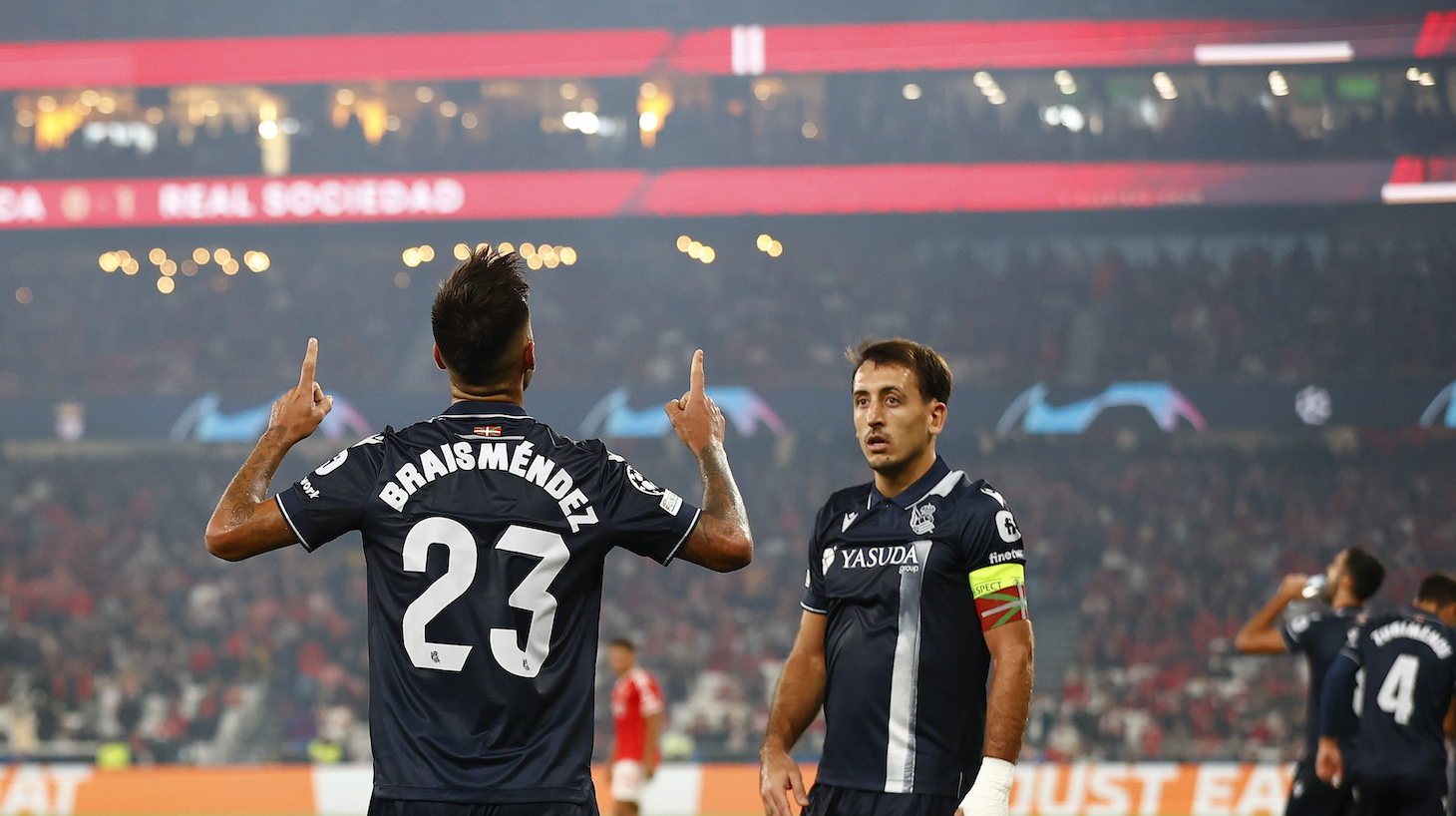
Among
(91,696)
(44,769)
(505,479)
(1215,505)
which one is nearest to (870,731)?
(505,479)

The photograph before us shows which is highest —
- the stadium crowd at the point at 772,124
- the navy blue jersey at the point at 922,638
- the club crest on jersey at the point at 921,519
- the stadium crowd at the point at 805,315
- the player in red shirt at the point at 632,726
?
the stadium crowd at the point at 772,124

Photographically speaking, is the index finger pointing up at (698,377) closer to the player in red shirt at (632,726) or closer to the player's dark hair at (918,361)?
the player's dark hair at (918,361)

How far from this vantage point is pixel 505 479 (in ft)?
10.4

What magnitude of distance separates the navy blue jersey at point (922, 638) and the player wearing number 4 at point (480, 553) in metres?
0.94

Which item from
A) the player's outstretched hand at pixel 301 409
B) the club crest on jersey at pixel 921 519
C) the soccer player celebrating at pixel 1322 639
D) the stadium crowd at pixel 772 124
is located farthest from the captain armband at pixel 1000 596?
the stadium crowd at pixel 772 124

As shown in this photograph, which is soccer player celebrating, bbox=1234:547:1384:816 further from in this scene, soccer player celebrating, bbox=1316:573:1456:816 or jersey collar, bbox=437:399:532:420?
jersey collar, bbox=437:399:532:420

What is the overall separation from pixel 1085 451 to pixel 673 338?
7.89 m

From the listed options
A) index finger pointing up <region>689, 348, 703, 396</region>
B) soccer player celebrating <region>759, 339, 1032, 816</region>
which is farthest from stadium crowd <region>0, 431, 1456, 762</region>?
index finger pointing up <region>689, 348, 703, 396</region>

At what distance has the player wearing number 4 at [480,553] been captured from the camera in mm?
3082

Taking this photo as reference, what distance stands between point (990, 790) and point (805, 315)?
23264 mm

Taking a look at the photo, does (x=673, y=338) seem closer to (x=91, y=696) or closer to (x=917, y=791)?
(x=91, y=696)

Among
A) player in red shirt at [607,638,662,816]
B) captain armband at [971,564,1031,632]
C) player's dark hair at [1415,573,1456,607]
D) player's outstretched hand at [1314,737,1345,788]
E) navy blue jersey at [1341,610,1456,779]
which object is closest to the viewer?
captain armband at [971,564,1031,632]

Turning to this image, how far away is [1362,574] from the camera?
7402 mm

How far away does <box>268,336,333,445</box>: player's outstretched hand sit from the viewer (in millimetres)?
3291
